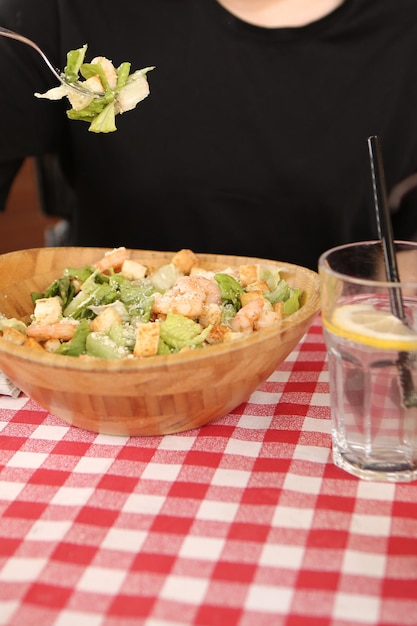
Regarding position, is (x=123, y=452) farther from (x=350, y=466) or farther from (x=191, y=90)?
(x=191, y=90)

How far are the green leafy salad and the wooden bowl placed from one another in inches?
2.8

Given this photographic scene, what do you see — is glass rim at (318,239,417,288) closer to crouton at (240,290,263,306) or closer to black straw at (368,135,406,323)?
black straw at (368,135,406,323)

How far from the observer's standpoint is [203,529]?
0.88 m

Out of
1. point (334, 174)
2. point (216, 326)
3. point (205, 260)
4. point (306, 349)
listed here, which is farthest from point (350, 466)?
point (334, 174)

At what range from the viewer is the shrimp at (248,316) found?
113 centimetres

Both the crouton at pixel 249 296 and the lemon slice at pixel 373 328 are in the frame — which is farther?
the crouton at pixel 249 296

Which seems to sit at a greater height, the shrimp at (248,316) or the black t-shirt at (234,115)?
the black t-shirt at (234,115)

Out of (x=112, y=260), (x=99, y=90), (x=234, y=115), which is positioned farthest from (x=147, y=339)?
(x=234, y=115)

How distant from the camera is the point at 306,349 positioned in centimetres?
136

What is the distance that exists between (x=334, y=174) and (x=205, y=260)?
0.75m

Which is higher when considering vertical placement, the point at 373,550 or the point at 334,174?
the point at 334,174

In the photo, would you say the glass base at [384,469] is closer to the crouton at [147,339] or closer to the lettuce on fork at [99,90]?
the crouton at [147,339]

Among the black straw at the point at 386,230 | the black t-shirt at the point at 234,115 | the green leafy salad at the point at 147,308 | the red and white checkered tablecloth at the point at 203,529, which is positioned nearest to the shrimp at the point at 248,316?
the green leafy salad at the point at 147,308

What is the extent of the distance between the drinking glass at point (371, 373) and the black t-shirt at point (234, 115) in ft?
3.39
